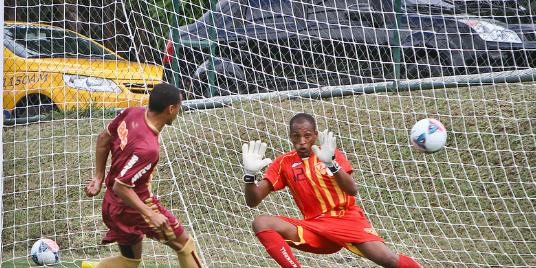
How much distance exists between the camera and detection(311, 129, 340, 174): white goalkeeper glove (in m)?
5.89

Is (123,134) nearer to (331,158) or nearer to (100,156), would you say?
(100,156)

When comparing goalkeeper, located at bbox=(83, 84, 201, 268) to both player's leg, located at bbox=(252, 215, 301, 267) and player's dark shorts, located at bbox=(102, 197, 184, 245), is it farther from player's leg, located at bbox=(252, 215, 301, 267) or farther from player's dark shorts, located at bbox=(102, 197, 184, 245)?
player's leg, located at bbox=(252, 215, 301, 267)

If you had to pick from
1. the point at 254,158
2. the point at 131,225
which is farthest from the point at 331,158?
the point at 131,225

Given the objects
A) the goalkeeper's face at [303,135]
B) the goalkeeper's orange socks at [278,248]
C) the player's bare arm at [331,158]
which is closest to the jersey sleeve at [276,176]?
the goalkeeper's face at [303,135]

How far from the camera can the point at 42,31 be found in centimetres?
875

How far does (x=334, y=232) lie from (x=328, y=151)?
0.61 meters

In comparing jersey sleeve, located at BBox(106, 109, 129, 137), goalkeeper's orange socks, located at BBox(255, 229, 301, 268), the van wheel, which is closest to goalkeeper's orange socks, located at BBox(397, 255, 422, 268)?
goalkeeper's orange socks, located at BBox(255, 229, 301, 268)

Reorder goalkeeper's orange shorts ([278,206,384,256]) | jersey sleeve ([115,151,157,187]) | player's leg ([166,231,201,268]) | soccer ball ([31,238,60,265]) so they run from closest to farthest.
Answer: jersey sleeve ([115,151,157,187]) → player's leg ([166,231,201,268]) → goalkeeper's orange shorts ([278,206,384,256]) → soccer ball ([31,238,60,265])

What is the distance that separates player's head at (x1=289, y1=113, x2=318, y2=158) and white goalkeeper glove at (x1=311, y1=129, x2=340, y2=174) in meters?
0.26

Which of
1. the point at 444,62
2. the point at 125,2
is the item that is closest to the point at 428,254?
the point at 444,62

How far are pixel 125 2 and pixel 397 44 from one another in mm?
2435

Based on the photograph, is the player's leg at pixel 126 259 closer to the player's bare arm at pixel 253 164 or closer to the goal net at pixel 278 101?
the player's bare arm at pixel 253 164

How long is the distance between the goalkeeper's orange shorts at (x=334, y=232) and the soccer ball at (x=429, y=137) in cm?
59

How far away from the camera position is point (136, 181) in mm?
5824
